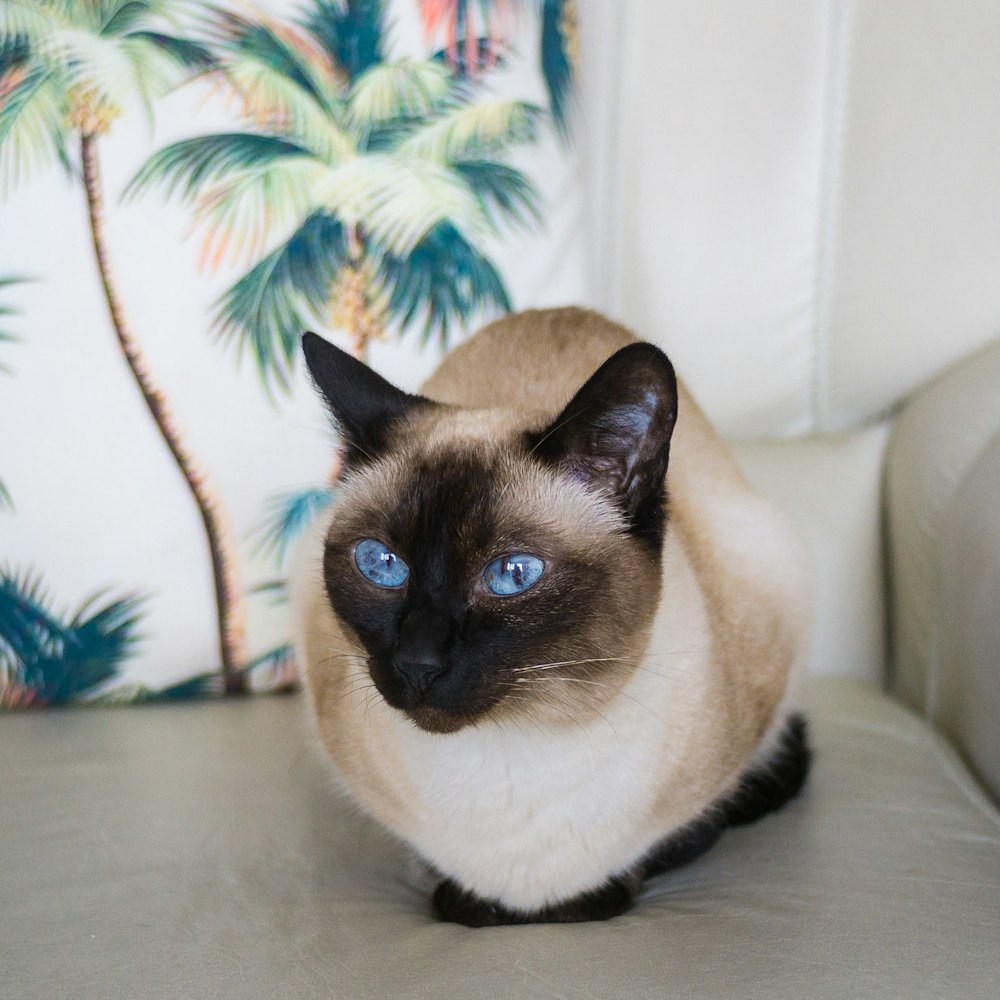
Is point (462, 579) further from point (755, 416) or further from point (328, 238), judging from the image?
point (755, 416)

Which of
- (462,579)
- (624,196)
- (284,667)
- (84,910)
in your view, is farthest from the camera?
(624,196)

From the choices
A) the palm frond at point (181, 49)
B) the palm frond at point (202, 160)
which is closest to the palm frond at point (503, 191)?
the palm frond at point (202, 160)

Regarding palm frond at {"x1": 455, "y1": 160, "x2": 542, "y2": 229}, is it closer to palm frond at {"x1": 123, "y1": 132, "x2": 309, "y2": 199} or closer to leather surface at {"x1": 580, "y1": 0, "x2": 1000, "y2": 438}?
leather surface at {"x1": 580, "y1": 0, "x2": 1000, "y2": 438}

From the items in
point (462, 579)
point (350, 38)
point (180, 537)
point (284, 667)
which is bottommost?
point (284, 667)

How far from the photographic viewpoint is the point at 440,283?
1.83 m

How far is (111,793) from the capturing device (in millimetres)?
1419

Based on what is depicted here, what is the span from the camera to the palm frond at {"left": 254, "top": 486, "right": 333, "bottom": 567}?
176 cm

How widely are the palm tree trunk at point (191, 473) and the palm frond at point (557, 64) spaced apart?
813 mm

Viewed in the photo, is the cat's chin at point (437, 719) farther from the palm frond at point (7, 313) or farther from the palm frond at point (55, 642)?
the palm frond at point (7, 313)

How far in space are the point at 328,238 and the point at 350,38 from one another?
34cm

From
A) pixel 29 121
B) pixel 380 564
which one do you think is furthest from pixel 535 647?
pixel 29 121

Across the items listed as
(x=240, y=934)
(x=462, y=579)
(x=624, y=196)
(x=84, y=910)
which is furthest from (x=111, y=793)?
(x=624, y=196)

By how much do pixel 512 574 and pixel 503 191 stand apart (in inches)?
42.6

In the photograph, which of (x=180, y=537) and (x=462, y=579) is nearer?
(x=462, y=579)
